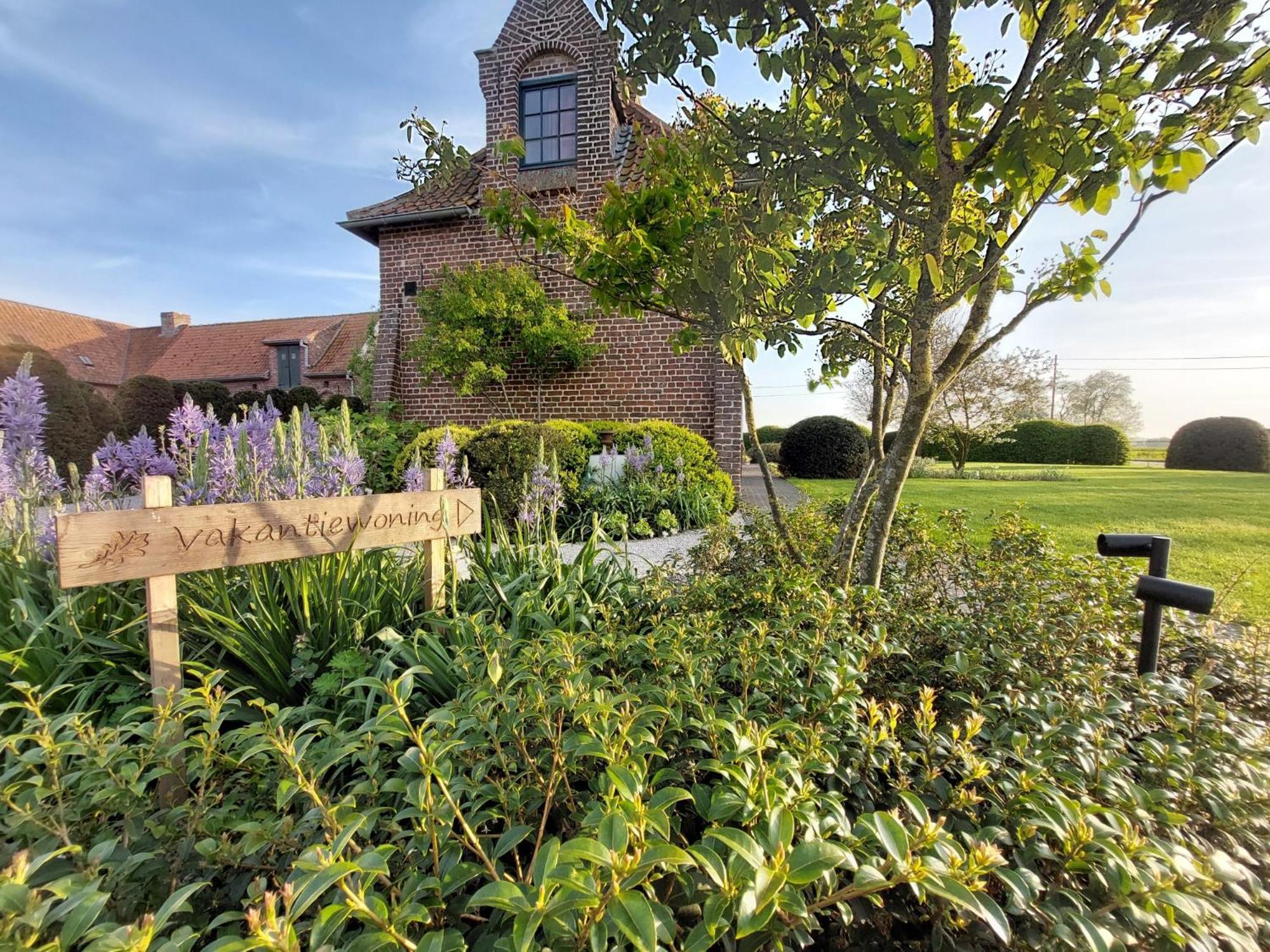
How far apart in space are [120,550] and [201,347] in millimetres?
30993

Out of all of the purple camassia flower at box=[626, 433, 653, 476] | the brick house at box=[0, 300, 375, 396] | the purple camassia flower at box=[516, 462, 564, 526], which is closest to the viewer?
the purple camassia flower at box=[516, 462, 564, 526]

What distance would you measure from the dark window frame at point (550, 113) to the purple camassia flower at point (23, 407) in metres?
7.44

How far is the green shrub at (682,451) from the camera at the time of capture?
6.50m

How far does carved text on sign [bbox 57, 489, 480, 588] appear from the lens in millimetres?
1631

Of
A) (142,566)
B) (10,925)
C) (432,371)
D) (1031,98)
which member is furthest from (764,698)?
(432,371)

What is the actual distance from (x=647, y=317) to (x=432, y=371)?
342 centimetres

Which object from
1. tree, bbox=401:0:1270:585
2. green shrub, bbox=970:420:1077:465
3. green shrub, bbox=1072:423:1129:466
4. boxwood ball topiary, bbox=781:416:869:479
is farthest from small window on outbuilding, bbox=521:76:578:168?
green shrub, bbox=1072:423:1129:466

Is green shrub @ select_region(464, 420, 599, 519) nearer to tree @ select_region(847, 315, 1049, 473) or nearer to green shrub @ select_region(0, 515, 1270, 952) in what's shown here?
green shrub @ select_region(0, 515, 1270, 952)

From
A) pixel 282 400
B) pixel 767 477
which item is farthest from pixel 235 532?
pixel 282 400

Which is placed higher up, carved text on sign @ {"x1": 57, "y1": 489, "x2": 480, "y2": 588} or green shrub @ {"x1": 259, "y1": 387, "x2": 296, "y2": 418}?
green shrub @ {"x1": 259, "y1": 387, "x2": 296, "y2": 418}

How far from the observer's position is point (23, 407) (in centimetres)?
244

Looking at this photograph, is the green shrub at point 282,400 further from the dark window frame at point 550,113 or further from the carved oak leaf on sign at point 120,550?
→ the carved oak leaf on sign at point 120,550

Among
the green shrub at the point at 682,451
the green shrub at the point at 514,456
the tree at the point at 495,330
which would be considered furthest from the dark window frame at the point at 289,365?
the green shrub at the point at 682,451

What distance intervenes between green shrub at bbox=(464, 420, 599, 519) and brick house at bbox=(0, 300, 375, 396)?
746 inches
